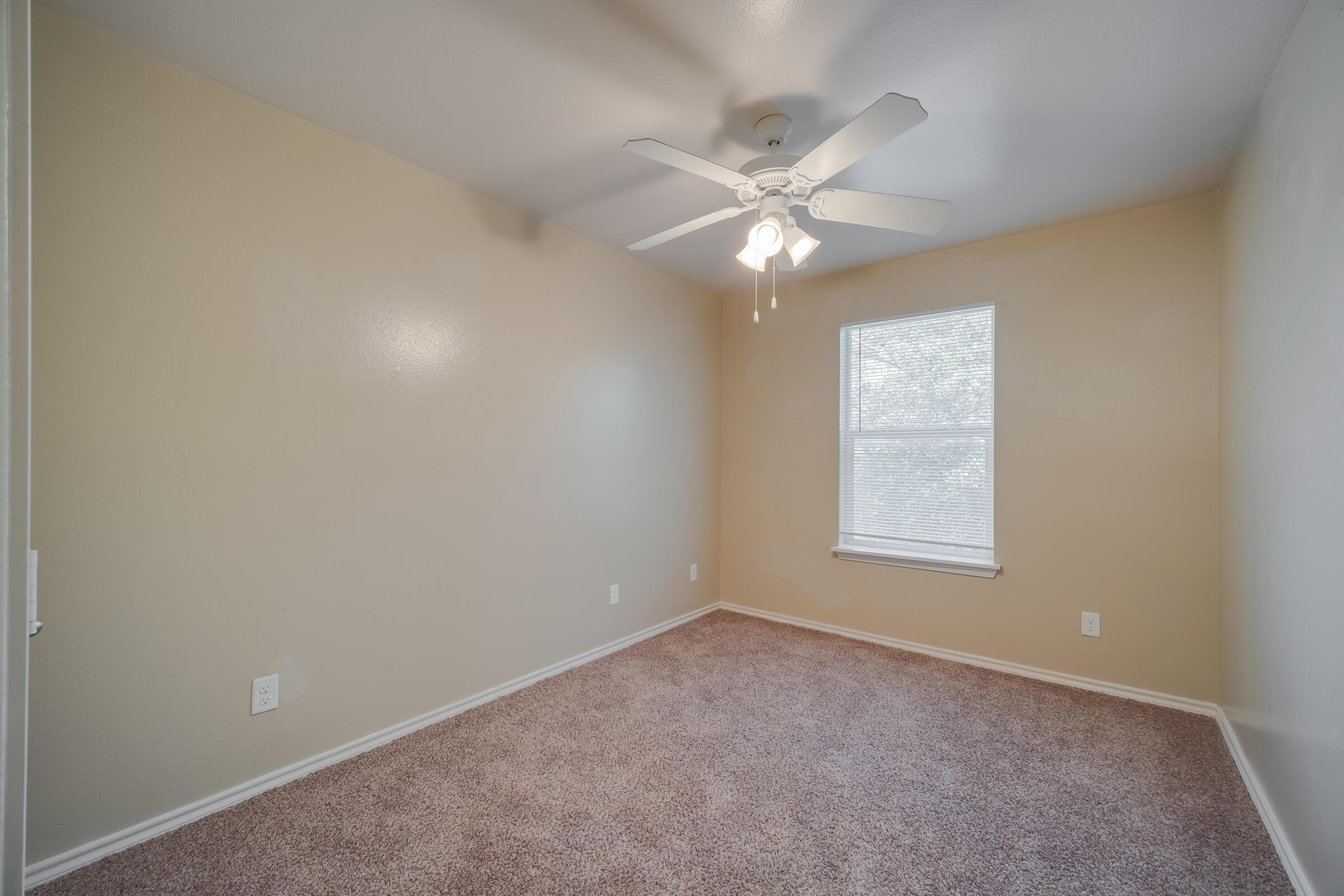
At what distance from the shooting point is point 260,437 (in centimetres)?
194

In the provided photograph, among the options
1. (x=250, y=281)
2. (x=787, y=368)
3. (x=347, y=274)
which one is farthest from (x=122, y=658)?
(x=787, y=368)

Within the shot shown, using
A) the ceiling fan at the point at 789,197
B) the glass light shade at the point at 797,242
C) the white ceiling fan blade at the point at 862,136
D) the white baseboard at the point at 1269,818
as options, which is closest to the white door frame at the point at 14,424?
the ceiling fan at the point at 789,197

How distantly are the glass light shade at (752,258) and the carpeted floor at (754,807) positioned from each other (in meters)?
1.79

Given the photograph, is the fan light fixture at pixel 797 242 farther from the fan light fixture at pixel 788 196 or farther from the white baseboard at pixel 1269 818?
the white baseboard at pixel 1269 818

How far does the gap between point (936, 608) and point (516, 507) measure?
7.70 ft

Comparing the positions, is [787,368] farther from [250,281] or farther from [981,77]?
[250,281]

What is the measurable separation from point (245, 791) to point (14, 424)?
61.6 inches

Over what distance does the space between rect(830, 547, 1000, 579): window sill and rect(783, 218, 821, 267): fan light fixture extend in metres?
1.94

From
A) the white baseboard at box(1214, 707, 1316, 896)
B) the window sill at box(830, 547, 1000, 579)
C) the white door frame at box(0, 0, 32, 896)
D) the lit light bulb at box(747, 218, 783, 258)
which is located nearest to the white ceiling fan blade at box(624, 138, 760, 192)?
the lit light bulb at box(747, 218, 783, 258)

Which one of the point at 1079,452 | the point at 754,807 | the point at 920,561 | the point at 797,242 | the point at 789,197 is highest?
the point at 789,197

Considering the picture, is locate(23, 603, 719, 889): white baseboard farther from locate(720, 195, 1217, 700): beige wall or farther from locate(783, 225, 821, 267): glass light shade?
locate(783, 225, 821, 267): glass light shade

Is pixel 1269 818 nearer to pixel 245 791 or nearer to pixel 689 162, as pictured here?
pixel 689 162

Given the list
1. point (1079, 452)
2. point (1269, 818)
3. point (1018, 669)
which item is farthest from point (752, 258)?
point (1018, 669)

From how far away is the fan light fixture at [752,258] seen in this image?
1.96 meters
